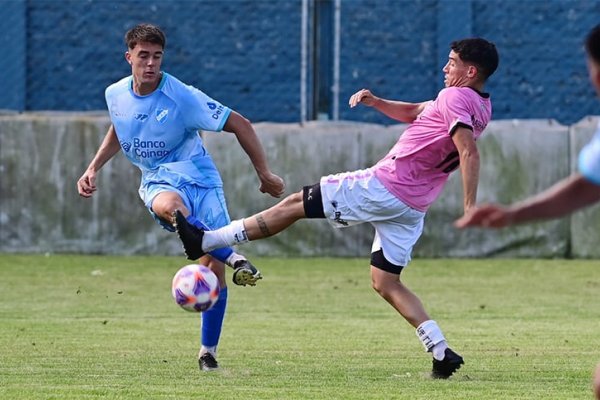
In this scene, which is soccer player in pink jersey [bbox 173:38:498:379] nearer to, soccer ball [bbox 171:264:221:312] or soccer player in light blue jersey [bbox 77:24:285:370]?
soccer ball [bbox 171:264:221:312]

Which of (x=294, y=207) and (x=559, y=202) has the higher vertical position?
(x=559, y=202)

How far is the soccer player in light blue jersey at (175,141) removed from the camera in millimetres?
9516

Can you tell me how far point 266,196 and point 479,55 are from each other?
1063cm

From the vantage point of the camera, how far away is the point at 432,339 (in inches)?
355

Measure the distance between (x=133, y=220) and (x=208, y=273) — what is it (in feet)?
35.5

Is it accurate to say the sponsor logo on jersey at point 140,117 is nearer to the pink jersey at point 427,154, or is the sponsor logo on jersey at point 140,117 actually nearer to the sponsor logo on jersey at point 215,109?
the sponsor logo on jersey at point 215,109

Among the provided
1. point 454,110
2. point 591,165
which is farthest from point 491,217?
point 454,110

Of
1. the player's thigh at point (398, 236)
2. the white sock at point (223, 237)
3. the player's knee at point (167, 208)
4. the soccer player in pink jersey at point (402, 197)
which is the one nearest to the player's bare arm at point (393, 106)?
the soccer player in pink jersey at point (402, 197)

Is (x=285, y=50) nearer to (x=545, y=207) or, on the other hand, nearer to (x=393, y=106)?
(x=393, y=106)

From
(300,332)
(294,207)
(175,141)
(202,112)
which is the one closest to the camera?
(294,207)

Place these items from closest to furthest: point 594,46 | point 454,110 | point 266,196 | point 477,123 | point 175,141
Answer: point 594,46, point 454,110, point 477,123, point 175,141, point 266,196

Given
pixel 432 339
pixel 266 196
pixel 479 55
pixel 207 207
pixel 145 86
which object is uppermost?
pixel 479 55

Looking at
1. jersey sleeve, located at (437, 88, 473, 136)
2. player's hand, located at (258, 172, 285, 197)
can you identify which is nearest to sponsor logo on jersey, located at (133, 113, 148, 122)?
player's hand, located at (258, 172, 285, 197)

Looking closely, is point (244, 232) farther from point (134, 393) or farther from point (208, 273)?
point (134, 393)
